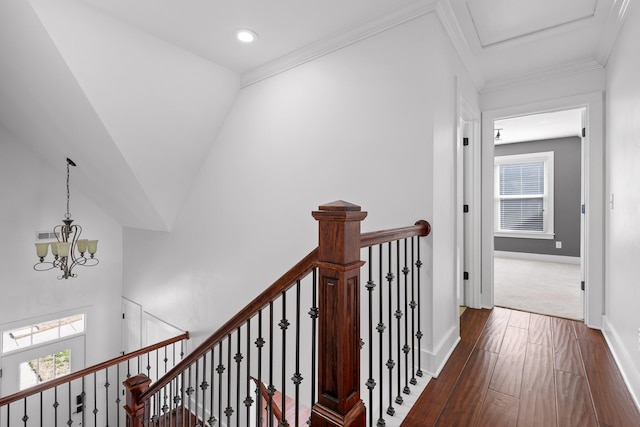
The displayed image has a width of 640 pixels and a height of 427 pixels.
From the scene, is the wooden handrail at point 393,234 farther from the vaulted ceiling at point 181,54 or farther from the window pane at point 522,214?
the window pane at point 522,214

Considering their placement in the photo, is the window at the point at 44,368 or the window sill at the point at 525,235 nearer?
the window at the point at 44,368

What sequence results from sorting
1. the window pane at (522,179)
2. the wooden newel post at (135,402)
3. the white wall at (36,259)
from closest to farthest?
the wooden newel post at (135,402) → the white wall at (36,259) → the window pane at (522,179)

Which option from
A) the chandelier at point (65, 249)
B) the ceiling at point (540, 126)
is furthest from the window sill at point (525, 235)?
the chandelier at point (65, 249)

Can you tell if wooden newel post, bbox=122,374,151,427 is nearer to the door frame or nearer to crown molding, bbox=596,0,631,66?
the door frame

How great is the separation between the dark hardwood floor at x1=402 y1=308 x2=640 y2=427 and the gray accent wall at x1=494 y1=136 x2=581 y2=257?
414 cm

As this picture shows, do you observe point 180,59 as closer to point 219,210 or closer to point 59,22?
point 59,22

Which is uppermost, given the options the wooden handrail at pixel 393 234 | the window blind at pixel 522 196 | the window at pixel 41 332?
the window blind at pixel 522 196

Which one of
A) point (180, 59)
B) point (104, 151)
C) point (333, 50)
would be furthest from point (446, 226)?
point (104, 151)

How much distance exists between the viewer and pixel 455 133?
2.40m

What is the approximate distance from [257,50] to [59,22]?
1.41m

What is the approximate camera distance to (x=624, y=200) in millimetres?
2021

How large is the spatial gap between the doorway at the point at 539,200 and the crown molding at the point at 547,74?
1934 millimetres

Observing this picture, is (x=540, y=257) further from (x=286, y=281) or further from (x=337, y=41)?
(x=286, y=281)

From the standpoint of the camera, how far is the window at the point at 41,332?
4211 millimetres
